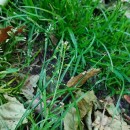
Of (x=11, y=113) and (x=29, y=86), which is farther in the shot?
(x=29, y=86)

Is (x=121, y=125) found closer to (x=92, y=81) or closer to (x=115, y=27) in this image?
(x=92, y=81)

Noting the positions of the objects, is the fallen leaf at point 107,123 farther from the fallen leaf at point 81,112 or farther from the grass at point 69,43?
the grass at point 69,43

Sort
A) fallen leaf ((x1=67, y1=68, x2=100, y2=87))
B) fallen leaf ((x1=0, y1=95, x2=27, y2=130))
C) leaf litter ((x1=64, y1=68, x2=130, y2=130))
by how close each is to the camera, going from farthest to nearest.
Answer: fallen leaf ((x1=67, y1=68, x2=100, y2=87)) < leaf litter ((x1=64, y1=68, x2=130, y2=130)) < fallen leaf ((x1=0, y1=95, x2=27, y2=130))

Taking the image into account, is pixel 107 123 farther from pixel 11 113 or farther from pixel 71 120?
pixel 11 113

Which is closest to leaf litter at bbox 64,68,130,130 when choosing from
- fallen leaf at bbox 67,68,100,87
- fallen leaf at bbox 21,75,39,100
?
fallen leaf at bbox 67,68,100,87

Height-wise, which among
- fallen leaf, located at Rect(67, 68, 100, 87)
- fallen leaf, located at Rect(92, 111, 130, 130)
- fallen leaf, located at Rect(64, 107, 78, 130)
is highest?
fallen leaf, located at Rect(67, 68, 100, 87)

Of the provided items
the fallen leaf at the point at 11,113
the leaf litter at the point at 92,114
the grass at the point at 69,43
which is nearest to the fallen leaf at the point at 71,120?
the leaf litter at the point at 92,114

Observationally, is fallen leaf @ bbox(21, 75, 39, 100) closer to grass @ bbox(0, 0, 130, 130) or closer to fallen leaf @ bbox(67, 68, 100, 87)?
grass @ bbox(0, 0, 130, 130)

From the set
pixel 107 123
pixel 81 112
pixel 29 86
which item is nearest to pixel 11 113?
pixel 29 86
